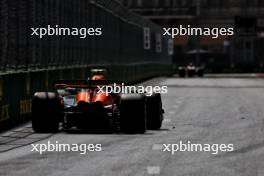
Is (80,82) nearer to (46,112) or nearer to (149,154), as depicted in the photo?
(46,112)

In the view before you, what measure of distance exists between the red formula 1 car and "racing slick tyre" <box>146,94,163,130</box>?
2.0 inches

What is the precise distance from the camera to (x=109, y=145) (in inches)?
544

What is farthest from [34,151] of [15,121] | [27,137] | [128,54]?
[128,54]

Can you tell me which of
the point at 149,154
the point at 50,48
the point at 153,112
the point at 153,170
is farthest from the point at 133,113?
the point at 50,48

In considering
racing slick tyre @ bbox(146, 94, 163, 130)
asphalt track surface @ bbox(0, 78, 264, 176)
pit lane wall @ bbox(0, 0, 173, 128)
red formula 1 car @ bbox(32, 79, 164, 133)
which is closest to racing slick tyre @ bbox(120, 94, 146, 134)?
red formula 1 car @ bbox(32, 79, 164, 133)

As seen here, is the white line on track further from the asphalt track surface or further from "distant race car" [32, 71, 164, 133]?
"distant race car" [32, 71, 164, 133]

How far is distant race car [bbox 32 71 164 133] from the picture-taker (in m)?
15.8

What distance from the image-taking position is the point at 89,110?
16.0m

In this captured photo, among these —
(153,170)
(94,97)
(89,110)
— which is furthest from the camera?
(94,97)

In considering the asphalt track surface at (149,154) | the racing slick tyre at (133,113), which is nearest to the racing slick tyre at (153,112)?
the asphalt track surface at (149,154)

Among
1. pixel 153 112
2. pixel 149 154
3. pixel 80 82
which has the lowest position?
pixel 149 154

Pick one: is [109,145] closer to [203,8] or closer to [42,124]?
[42,124]

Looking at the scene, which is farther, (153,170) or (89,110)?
(89,110)

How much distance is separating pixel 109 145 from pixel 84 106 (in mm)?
2251
